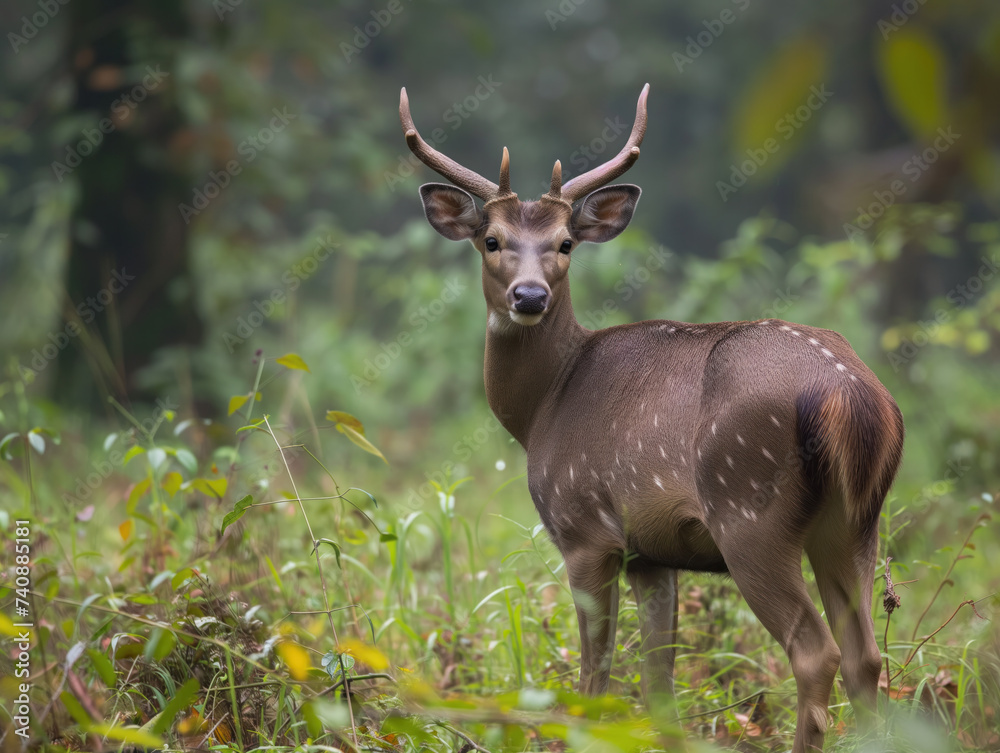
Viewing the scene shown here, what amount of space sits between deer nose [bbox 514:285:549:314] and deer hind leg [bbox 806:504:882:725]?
1574mm

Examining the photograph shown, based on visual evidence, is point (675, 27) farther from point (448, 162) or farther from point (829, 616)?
point (829, 616)

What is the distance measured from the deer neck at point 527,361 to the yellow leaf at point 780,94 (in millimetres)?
3167

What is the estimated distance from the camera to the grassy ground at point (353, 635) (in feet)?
9.65

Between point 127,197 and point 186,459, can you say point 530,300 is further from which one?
point 127,197

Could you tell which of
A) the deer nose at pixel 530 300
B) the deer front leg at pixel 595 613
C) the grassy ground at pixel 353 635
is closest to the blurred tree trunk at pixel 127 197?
the grassy ground at pixel 353 635

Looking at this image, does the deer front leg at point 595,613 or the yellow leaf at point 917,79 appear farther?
the deer front leg at point 595,613

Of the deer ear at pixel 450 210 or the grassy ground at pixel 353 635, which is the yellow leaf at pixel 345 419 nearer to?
the grassy ground at pixel 353 635

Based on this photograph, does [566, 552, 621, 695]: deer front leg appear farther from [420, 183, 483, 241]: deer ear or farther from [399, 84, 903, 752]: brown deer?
[420, 183, 483, 241]: deer ear

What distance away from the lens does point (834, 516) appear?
3.47m

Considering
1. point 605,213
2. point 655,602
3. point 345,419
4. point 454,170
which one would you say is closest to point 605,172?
point 605,213

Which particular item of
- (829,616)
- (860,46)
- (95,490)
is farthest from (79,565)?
(860,46)

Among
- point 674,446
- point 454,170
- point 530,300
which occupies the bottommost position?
point 674,446

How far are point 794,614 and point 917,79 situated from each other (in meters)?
2.40

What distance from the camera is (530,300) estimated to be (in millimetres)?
4332
